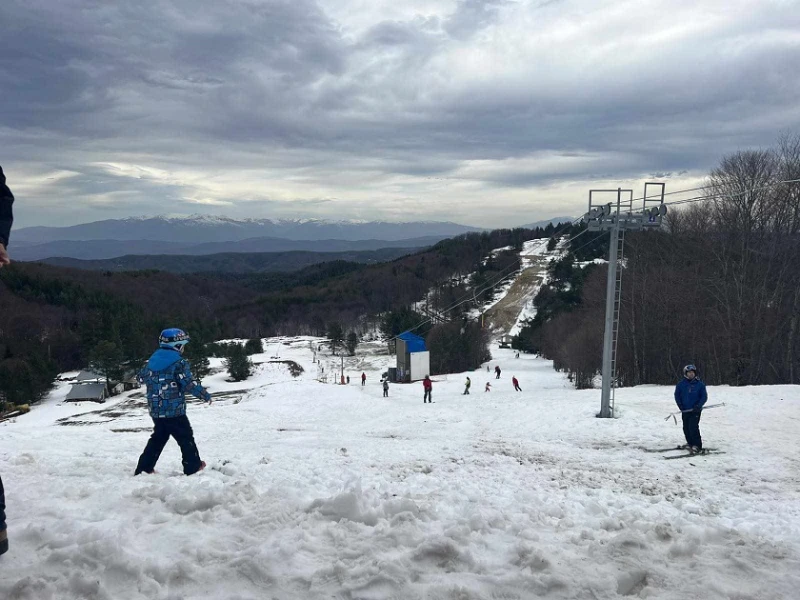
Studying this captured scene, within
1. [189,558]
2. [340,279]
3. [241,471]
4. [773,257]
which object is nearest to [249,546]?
[189,558]

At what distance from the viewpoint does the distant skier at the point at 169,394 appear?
659 centimetres

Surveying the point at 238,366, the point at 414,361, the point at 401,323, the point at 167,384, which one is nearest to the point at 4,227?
the point at 167,384

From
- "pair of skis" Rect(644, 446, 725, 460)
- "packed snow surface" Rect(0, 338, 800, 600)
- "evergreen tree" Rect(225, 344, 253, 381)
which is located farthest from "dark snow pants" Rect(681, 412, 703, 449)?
"evergreen tree" Rect(225, 344, 253, 381)

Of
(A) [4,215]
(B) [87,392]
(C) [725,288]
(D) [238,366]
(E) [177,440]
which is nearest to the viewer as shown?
(A) [4,215]

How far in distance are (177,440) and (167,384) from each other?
2.61 feet

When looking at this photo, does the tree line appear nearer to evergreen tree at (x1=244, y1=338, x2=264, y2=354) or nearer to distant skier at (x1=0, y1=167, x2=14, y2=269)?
evergreen tree at (x1=244, y1=338, x2=264, y2=354)

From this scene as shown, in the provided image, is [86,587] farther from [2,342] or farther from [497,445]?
[2,342]

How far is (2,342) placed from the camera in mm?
66562

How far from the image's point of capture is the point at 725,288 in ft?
102

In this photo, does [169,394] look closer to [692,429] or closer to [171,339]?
[171,339]

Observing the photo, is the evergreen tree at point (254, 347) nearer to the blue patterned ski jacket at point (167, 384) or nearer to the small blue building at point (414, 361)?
the small blue building at point (414, 361)

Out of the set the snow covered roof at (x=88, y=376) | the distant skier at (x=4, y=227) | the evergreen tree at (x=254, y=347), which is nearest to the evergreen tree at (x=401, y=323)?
the evergreen tree at (x=254, y=347)

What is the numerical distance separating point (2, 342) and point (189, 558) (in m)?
79.4

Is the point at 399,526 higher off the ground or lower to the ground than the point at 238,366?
higher
